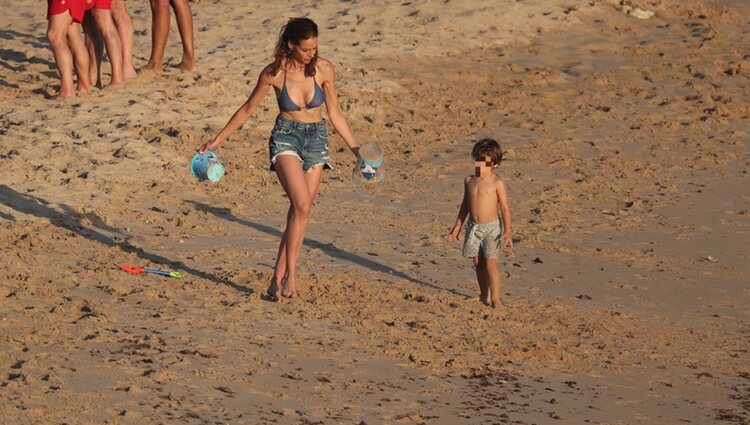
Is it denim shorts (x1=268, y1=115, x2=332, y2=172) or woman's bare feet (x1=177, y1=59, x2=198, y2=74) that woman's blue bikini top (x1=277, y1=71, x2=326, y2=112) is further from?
woman's bare feet (x1=177, y1=59, x2=198, y2=74)

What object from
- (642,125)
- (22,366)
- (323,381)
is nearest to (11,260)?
(22,366)

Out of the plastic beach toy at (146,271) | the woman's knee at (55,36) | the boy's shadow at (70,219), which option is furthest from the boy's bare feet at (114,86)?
the plastic beach toy at (146,271)

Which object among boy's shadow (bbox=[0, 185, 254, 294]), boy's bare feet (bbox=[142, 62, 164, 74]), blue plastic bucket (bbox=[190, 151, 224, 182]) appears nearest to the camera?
blue plastic bucket (bbox=[190, 151, 224, 182])

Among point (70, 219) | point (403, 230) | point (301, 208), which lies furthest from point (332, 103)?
point (70, 219)

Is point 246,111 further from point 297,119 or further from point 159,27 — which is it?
point 159,27

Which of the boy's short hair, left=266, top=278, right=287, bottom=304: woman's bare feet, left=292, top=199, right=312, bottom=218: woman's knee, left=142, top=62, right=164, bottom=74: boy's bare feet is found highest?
the boy's short hair

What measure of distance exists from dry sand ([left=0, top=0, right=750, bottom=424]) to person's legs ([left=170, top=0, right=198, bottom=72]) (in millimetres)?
238

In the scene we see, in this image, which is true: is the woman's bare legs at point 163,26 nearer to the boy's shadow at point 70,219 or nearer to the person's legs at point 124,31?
the person's legs at point 124,31

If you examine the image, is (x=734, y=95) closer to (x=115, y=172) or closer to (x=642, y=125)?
(x=642, y=125)

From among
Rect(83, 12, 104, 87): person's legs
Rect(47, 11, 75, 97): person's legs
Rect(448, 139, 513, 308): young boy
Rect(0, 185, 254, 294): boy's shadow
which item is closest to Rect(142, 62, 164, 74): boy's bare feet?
Rect(83, 12, 104, 87): person's legs

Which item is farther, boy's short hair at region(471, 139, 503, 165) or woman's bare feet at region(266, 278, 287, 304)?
boy's short hair at region(471, 139, 503, 165)

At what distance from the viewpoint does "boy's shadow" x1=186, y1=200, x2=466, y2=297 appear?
941 cm

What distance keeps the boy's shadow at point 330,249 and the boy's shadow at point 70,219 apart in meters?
0.94

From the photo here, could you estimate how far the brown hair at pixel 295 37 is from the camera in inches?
318
